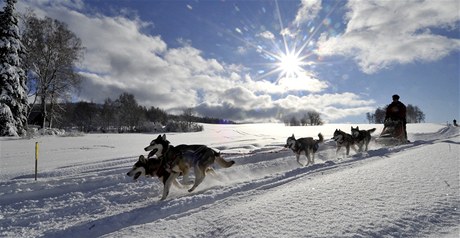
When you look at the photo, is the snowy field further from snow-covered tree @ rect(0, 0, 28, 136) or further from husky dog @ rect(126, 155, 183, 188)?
snow-covered tree @ rect(0, 0, 28, 136)

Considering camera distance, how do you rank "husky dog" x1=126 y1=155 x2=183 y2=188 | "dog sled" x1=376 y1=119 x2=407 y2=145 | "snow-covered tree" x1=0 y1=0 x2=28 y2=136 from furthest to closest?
"snow-covered tree" x1=0 y1=0 x2=28 y2=136
"dog sled" x1=376 y1=119 x2=407 y2=145
"husky dog" x1=126 y1=155 x2=183 y2=188

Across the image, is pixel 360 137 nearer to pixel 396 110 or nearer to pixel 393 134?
pixel 393 134

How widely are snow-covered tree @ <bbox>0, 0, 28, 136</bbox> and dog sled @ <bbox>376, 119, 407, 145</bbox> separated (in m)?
23.7

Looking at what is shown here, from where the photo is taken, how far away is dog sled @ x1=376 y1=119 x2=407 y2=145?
46.7ft

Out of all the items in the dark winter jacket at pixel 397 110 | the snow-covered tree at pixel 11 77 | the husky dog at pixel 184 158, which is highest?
the snow-covered tree at pixel 11 77

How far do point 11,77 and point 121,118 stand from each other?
49.1 m

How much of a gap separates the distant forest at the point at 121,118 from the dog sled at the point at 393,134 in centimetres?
3203

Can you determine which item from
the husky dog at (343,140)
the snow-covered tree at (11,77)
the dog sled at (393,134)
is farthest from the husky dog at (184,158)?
Answer: the snow-covered tree at (11,77)

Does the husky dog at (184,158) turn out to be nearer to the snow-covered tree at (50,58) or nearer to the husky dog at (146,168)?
the husky dog at (146,168)

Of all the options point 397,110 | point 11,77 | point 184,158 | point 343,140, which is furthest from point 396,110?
point 11,77

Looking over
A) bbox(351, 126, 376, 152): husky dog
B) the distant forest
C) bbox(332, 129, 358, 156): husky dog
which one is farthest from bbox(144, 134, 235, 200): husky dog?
the distant forest

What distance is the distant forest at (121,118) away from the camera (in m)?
44.5

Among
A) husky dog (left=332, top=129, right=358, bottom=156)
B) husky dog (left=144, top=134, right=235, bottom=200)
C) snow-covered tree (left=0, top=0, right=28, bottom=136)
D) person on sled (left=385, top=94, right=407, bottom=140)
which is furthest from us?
snow-covered tree (left=0, top=0, right=28, bottom=136)

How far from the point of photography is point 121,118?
69500 mm
